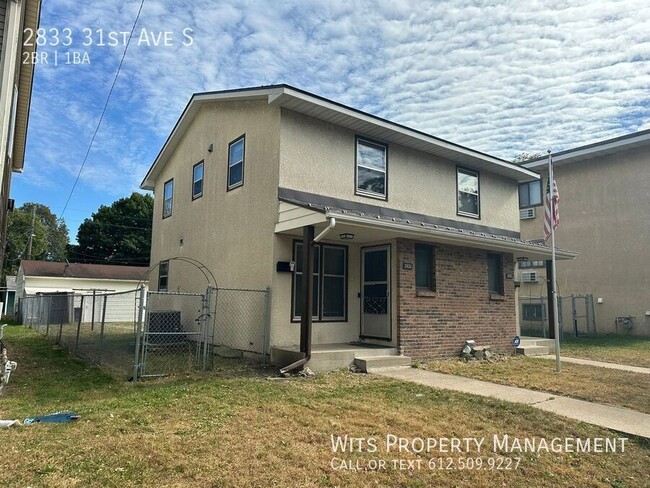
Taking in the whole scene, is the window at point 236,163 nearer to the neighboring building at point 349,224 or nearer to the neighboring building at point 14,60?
the neighboring building at point 349,224

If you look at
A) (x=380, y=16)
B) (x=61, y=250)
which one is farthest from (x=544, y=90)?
(x=61, y=250)

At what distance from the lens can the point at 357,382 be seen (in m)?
7.71

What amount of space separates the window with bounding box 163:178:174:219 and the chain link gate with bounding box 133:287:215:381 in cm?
285

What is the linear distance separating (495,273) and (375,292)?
385 centimetres

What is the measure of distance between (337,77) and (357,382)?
→ 808 cm

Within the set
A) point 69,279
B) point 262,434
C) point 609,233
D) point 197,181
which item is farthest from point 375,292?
point 69,279

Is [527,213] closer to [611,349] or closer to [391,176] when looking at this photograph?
[611,349]

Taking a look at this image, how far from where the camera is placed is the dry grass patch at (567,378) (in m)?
6.85

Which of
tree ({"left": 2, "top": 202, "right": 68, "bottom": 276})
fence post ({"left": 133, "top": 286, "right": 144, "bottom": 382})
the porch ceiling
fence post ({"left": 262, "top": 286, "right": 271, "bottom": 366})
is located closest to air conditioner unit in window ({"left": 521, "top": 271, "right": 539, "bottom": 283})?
the porch ceiling

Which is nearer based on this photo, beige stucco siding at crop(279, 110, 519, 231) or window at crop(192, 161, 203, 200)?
beige stucco siding at crop(279, 110, 519, 231)

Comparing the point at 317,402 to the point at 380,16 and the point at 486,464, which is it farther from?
the point at 380,16

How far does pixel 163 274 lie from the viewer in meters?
15.2

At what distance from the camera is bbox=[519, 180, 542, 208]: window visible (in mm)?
20141

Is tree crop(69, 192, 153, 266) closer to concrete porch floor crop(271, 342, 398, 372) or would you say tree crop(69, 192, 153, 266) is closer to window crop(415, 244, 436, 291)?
window crop(415, 244, 436, 291)
